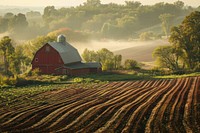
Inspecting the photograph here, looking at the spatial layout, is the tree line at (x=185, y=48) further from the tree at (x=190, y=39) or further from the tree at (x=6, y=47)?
the tree at (x=6, y=47)

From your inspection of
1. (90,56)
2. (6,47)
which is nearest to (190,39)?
(90,56)

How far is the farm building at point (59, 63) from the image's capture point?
6744 centimetres

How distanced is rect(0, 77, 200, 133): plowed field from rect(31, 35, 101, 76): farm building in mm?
27254

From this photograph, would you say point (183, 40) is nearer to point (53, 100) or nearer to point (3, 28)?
point (53, 100)

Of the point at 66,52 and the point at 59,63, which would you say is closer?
the point at 59,63

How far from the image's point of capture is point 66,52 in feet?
230

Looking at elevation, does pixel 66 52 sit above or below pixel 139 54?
below

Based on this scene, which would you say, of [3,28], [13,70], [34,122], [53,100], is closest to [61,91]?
[53,100]


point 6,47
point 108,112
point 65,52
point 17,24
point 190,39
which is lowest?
point 108,112

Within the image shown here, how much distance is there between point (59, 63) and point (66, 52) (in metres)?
3.46

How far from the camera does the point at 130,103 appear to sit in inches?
1276

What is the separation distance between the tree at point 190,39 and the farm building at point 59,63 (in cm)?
1781

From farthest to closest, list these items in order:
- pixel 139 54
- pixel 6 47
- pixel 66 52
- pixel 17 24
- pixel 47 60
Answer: pixel 17 24, pixel 139 54, pixel 6 47, pixel 66 52, pixel 47 60

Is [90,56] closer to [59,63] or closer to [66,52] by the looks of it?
[66,52]
